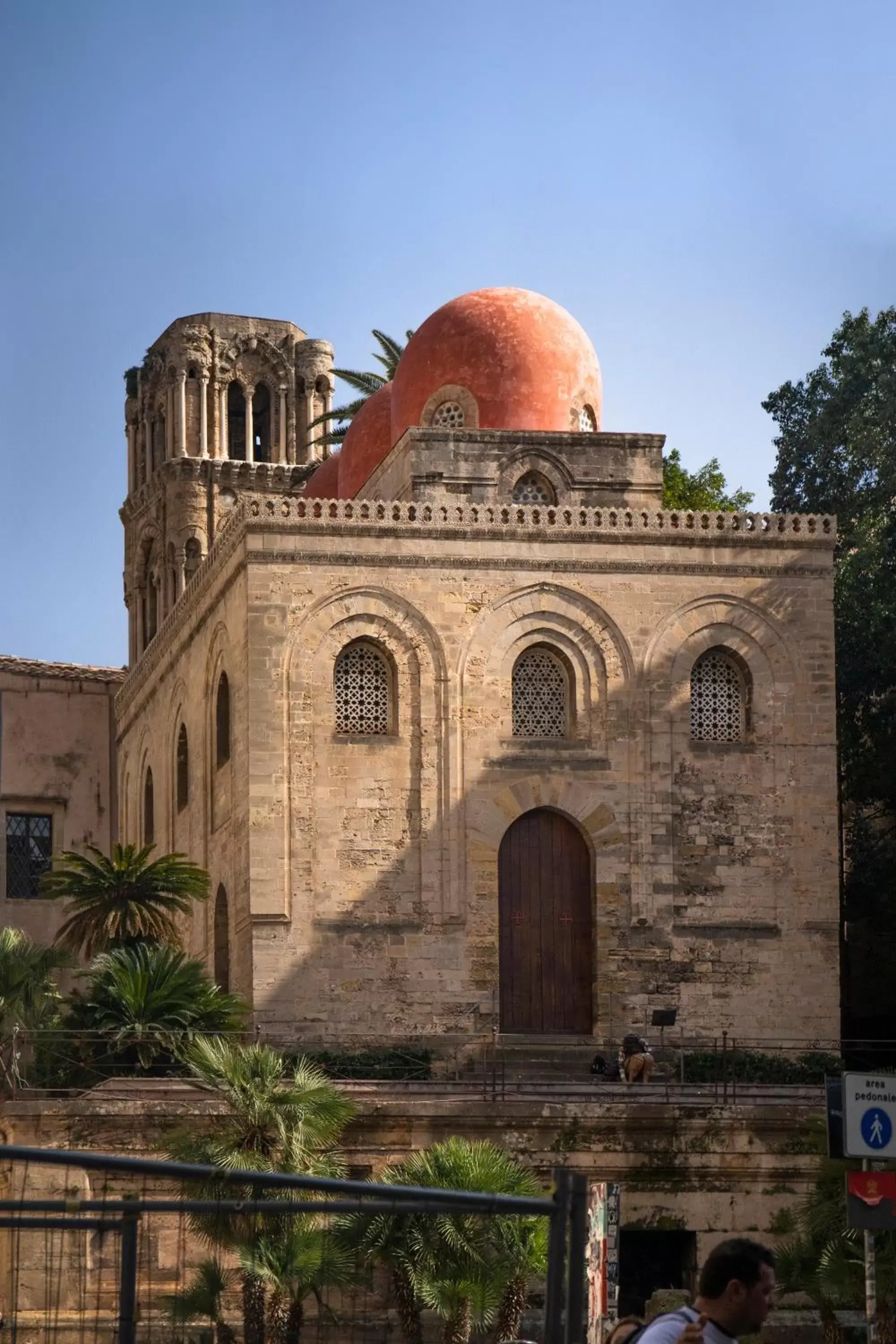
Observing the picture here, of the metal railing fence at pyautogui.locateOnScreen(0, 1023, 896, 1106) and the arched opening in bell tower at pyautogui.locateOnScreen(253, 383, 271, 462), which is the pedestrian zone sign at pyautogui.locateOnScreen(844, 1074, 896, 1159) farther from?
the arched opening in bell tower at pyautogui.locateOnScreen(253, 383, 271, 462)

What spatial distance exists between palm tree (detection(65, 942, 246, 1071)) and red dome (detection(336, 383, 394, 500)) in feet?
36.6

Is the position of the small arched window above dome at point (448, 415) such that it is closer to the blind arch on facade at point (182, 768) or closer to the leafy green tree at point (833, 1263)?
the blind arch on facade at point (182, 768)

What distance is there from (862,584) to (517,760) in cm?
684

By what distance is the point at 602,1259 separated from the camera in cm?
1817

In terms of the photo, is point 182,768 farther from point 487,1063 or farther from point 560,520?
point 487,1063

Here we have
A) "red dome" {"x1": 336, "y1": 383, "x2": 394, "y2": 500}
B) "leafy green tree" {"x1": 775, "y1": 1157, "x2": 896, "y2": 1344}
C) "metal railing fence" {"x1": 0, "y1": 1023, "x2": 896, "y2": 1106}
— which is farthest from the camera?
"red dome" {"x1": 336, "y1": 383, "x2": 394, "y2": 500}

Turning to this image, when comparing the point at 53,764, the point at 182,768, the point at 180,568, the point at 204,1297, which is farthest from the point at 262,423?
the point at 204,1297

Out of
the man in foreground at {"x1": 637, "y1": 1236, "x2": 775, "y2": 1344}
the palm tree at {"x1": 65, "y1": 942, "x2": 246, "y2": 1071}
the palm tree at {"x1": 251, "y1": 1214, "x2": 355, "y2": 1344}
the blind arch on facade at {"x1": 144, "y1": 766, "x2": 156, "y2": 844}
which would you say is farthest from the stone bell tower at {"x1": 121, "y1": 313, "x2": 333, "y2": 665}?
the man in foreground at {"x1": 637, "y1": 1236, "x2": 775, "y2": 1344}

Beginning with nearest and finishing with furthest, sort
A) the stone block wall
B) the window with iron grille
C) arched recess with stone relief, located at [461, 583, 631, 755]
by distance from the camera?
the stone block wall < arched recess with stone relief, located at [461, 583, 631, 755] < the window with iron grille

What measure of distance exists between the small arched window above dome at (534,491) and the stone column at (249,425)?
23021 mm

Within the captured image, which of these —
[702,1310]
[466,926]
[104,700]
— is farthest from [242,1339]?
[104,700]

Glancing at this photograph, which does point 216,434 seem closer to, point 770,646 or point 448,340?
point 448,340

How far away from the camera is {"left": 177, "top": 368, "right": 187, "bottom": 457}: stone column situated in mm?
A: 54156

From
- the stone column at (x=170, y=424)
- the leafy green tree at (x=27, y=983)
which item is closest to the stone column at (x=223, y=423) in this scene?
the stone column at (x=170, y=424)
